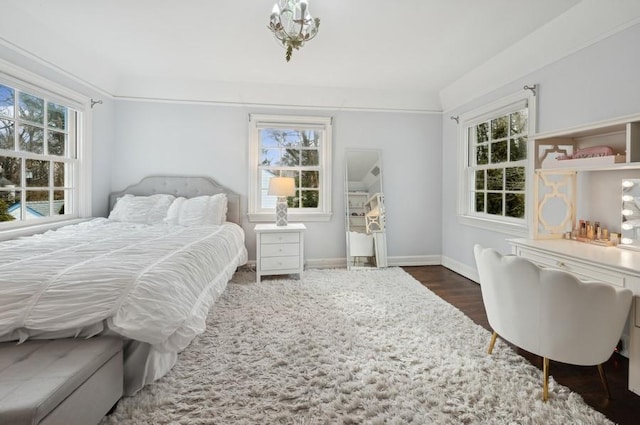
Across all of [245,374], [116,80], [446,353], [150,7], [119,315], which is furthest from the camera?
[116,80]

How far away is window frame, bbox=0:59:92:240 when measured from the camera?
2688 millimetres

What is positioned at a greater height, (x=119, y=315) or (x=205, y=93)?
(x=205, y=93)

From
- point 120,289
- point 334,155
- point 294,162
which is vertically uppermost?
point 334,155

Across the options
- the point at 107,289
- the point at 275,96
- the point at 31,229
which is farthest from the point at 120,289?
the point at 275,96

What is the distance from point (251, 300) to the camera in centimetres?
308

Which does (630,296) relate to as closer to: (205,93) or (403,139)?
(403,139)

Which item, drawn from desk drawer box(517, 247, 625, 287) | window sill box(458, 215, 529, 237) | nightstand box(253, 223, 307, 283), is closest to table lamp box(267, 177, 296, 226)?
nightstand box(253, 223, 307, 283)

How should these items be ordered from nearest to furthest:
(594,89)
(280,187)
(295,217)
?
(594,89)
(280,187)
(295,217)

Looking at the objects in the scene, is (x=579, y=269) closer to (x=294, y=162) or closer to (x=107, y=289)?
(x=107, y=289)

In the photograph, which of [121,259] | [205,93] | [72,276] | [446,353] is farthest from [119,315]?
[205,93]

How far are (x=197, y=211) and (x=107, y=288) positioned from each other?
7.28 feet

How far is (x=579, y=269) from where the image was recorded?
195 cm

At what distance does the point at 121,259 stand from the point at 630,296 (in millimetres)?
2704

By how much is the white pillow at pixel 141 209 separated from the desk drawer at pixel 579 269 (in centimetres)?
366
